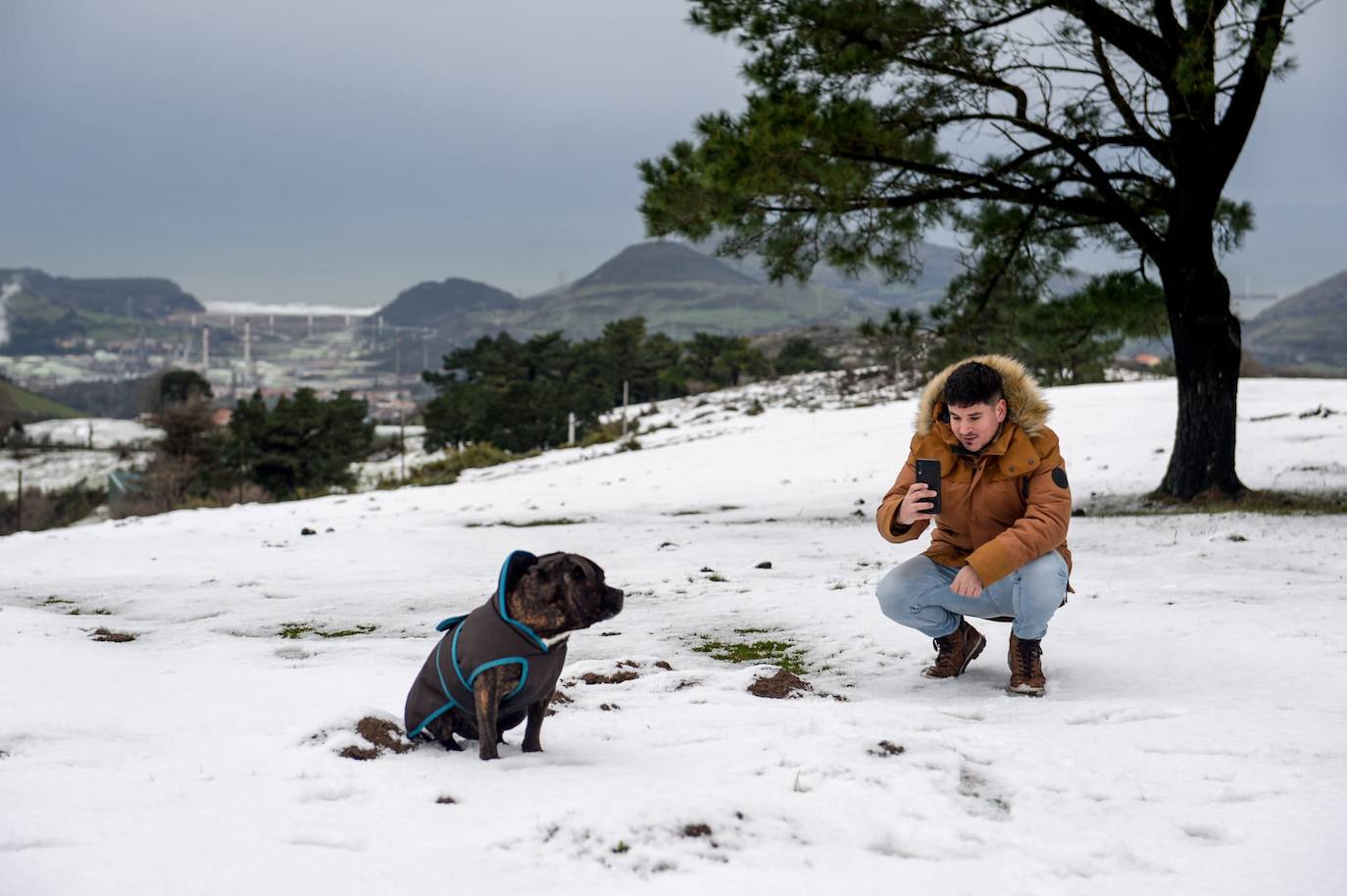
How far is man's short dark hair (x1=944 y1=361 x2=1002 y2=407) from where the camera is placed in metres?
4.19

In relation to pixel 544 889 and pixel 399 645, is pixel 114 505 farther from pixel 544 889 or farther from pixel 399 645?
pixel 544 889

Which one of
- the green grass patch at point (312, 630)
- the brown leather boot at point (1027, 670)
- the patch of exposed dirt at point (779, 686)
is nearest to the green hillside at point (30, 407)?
the green grass patch at point (312, 630)

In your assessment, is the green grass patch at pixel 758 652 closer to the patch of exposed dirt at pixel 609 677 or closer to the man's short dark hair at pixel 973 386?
the patch of exposed dirt at pixel 609 677

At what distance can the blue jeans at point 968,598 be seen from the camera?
4250 mm

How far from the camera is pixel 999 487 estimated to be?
4.33m

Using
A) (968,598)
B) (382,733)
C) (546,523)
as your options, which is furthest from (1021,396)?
(546,523)

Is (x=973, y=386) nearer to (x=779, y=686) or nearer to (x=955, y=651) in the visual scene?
(x=955, y=651)

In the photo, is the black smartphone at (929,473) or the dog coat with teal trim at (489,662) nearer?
the dog coat with teal trim at (489,662)

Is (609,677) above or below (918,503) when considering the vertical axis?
below

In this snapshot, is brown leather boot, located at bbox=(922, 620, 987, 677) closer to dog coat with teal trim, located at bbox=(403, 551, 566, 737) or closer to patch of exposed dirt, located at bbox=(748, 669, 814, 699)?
patch of exposed dirt, located at bbox=(748, 669, 814, 699)

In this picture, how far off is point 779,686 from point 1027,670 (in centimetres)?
108

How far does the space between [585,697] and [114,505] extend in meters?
62.7

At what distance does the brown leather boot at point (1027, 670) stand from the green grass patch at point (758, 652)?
110cm

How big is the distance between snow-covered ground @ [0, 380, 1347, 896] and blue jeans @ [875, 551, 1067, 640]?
309mm
